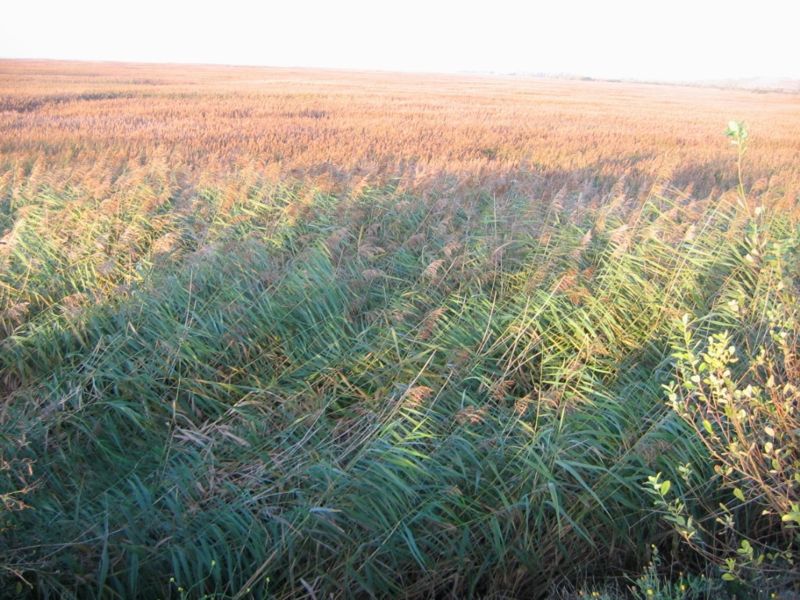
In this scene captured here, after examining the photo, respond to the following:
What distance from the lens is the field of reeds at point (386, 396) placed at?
8.93ft

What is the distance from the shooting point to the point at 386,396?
347cm

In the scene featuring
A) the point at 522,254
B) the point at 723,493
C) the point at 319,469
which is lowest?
the point at 723,493

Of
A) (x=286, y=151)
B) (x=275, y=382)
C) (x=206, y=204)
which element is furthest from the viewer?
(x=286, y=151)

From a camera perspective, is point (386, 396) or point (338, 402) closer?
point (386, 396)

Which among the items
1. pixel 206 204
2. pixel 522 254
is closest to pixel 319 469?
pixel 522 254

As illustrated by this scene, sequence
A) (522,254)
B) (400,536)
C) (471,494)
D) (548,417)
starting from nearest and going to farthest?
(400,536), (471,494), (548,417), (522,254)

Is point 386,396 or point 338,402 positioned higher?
point 386,396

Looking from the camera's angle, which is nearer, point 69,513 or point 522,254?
point 69,513

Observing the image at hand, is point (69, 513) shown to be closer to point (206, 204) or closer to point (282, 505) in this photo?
point (282, 505)

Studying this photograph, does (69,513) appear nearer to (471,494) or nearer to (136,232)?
(471,494)

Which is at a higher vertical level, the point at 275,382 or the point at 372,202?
the point at 372,202

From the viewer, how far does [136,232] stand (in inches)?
213

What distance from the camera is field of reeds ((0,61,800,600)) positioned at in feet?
8.93

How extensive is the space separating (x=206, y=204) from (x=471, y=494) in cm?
425
